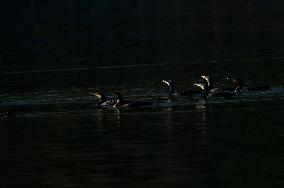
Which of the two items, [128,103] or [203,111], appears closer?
[203,111]

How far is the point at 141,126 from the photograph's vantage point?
167 ft

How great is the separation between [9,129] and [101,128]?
12.7 ft

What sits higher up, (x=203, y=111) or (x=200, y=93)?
(x=203, y=111)

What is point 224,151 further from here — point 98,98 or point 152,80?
point 152,80

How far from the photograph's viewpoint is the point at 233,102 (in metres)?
59.2

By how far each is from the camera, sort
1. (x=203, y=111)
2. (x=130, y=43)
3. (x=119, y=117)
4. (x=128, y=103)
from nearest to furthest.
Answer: (x=119, y=117), (x=203, y=111), (x=128, y=103), (x=130, y=43)

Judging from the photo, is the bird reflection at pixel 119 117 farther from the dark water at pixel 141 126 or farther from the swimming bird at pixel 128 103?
the swimming bird at pixel 128 103

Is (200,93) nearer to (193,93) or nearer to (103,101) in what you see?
(193,93)

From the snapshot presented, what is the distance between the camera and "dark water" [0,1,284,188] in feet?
126

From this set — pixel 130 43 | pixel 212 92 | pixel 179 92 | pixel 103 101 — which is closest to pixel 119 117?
pixel 103 101

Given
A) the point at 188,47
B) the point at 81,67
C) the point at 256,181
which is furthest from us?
the point at 188,47

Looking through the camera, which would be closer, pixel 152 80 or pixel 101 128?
pixel 101 128

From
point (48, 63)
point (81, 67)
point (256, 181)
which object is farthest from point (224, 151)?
point (48, 63)

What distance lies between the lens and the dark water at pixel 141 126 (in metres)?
38.5
